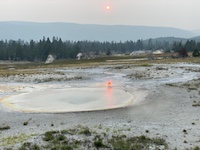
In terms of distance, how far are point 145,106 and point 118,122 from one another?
6.32 meters

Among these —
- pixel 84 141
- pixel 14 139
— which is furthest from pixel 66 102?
pixel 84 141

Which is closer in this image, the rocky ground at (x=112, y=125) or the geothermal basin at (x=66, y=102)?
the rocky ground at (x=112, y=125)

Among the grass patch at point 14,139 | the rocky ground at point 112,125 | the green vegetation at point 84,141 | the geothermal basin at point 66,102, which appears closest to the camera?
the green vegetation at point 84,141

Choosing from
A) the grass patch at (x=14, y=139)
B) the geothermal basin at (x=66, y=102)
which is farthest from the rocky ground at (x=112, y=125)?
the geothermal basin at (x=66, y=102)

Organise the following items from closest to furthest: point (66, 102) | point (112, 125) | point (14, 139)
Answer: point (14, 139) < point (112, 125) < point (66, 102)

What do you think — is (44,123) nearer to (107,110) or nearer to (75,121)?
(75,121)

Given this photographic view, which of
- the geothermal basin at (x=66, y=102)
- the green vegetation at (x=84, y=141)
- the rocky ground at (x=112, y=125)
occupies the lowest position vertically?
the geothermal basin at (x=66, y=102)

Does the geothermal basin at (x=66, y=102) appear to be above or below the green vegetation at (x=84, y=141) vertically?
below

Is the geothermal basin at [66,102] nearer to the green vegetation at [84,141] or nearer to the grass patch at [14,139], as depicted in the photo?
the grass patch at [14,139]

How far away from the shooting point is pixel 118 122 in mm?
18391

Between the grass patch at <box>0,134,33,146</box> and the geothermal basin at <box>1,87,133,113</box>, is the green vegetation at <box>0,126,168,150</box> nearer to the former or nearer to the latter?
the grass patch at <box>0,134,33,146</box>

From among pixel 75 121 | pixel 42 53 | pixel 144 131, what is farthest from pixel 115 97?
pixel 42 53

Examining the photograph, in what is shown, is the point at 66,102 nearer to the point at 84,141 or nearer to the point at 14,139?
the point at 14,139

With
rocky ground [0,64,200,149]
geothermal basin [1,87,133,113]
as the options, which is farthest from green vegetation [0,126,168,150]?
geothermal basin [1,87,133,113]
